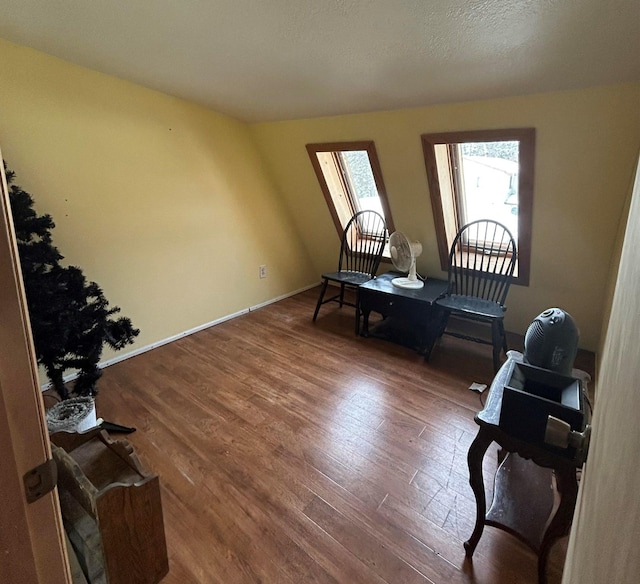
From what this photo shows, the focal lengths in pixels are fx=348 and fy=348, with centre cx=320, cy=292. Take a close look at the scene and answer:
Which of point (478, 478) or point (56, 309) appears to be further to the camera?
point (56, 309)

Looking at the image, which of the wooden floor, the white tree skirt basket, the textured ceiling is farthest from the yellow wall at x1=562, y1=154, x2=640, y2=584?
the white tree skirt basket

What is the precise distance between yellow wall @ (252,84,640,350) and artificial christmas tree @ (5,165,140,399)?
6.39 feet

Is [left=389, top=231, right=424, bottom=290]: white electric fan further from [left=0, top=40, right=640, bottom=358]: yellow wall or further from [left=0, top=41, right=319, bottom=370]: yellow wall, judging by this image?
[left=0, top=41, right=319, bottom=370]: yellow wall

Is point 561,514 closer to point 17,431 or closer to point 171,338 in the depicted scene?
point 17,431

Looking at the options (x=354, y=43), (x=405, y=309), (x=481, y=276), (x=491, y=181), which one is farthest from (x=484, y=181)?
(x=354, y=43)

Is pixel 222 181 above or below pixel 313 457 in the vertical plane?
above

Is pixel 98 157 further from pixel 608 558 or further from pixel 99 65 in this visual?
pixel 608 558

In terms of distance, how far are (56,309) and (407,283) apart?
7.79 ft

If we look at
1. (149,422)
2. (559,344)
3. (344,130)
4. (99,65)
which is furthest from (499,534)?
(99,65)

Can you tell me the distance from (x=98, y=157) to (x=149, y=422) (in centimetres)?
172

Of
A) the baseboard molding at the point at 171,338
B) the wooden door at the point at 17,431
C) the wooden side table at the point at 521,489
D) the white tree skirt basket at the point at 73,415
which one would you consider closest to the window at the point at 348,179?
A: the baseboard molding at the point at 171,338

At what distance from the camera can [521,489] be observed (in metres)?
1.47

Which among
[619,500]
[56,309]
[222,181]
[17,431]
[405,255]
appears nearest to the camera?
[619,500]

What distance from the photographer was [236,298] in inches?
135
